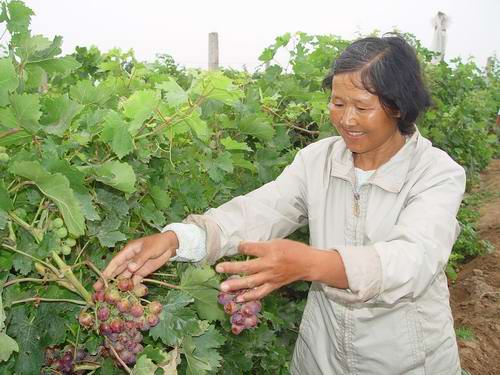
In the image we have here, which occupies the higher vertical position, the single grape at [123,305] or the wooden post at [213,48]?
the single grape at [123,305]

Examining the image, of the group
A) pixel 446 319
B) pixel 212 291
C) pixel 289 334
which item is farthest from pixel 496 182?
pixel 212 291

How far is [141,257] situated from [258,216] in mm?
574

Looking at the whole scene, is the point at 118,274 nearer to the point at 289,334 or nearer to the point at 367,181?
the point at 367,181

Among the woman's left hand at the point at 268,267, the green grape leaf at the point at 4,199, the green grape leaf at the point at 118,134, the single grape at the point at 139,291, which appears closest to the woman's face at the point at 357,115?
the woman's left hand at the point at 268,267

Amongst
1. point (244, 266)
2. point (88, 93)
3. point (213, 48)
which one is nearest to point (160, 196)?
point (88, 93)

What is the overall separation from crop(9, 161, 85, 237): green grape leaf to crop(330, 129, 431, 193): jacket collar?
43.5 inches

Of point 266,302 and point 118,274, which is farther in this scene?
point 266,302

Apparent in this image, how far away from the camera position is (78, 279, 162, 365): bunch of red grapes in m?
1.48

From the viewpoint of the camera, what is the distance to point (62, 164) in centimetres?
139

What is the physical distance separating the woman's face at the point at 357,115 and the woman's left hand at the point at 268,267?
2.24 ft

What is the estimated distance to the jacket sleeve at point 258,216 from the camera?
1970 mm

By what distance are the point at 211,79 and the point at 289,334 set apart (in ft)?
7.39

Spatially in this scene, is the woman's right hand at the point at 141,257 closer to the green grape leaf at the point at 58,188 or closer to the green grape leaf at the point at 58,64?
the green grape leaf at the point at 58,188

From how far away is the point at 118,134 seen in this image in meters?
1.53
